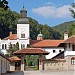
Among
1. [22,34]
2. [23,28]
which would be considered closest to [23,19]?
[23,28]

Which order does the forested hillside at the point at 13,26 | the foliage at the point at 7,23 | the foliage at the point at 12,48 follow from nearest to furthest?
the foliage at the point at 12,48, the foliage at the point at 7,23, the forested hillside at the point at 13,26

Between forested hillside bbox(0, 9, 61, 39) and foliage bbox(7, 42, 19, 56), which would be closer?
foliage bbox(7, 42, 19, 56)

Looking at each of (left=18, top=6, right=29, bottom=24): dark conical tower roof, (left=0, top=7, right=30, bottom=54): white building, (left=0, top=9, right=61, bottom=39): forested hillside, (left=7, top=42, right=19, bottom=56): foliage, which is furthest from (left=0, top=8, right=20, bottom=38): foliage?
(left=7, top=42, right=19, bottom=56): foliage

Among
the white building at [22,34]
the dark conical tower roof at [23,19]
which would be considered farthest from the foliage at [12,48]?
the dark conical tower roof at [23,19]

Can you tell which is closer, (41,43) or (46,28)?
(41,43)

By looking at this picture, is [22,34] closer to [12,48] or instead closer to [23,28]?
[23,28]

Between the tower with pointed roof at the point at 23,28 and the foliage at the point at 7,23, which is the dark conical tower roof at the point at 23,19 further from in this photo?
the foliage at the point at 7,23

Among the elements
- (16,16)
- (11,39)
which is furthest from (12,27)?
(11,39)

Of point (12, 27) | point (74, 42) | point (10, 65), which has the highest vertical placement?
point (12, 27)

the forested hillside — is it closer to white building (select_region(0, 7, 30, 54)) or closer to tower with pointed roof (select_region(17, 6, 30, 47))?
white building (select_region(0, 7, 30, 54))

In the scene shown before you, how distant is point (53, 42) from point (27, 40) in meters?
8.32

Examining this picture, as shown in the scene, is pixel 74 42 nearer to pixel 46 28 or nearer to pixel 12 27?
pixel 12 27

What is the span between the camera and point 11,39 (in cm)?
10769

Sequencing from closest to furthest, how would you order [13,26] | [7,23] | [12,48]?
[12,48]
[7,23]
[13,26]
